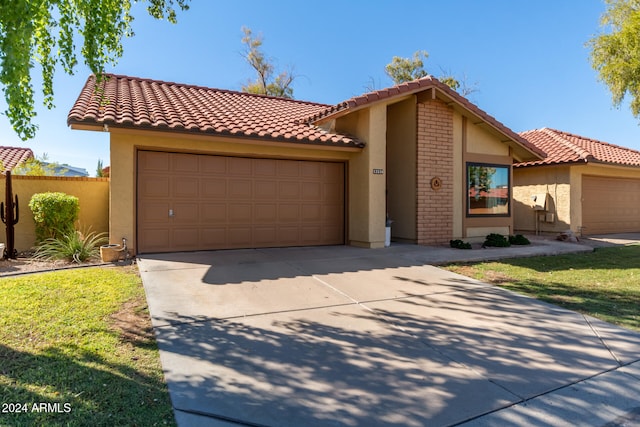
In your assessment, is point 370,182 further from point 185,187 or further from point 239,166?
point 185,187

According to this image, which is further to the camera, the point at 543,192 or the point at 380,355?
the point at 543,192

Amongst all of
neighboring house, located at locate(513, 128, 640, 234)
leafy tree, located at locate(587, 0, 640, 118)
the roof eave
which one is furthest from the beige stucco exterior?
the roof eave

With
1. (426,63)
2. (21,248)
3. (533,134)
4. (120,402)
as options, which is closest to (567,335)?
(120,402)

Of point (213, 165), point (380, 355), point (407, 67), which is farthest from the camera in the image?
point (407, 67)

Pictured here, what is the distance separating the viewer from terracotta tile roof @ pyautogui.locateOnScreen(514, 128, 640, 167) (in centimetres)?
1457

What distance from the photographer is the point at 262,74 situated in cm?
2775

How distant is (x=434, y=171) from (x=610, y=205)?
11.0 meters

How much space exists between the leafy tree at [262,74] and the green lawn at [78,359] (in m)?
24.0

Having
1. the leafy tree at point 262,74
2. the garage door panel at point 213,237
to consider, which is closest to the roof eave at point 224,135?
the garage door panel at point 213,237

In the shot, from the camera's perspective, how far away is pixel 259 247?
1025 cm

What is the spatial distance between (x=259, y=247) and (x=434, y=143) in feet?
20.2

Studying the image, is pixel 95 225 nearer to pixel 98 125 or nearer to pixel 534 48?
pixel 98 125

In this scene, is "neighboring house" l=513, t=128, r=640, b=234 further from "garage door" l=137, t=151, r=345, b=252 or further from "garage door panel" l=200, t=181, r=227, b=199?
"garage door panel" l=200, t=181, r=227, b=199

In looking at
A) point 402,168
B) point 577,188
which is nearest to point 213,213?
point 402,168
